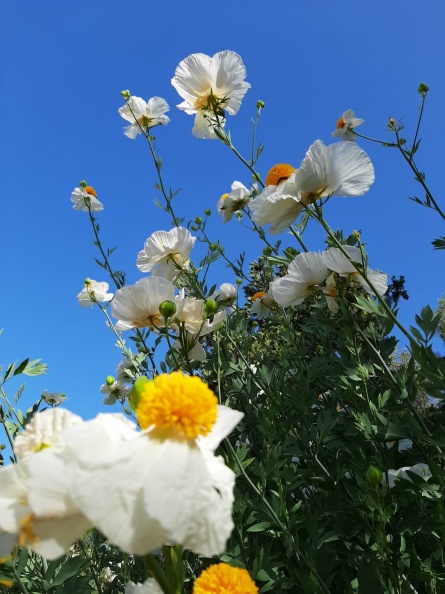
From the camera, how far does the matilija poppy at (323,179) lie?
184cm

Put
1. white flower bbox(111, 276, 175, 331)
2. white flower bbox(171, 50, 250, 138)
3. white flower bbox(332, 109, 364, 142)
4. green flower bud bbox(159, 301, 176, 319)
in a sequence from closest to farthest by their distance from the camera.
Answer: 1. green flower bud bbox(159, 301, 176, 319)
2. white flower bbox(111, 276, 175, 331)
3. white flower bbox(171, 50, 250, 138)
4. white flower bbox(332, 109, 364, 142)

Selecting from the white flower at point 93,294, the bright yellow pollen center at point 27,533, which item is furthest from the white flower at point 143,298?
the white flower at point 93,294

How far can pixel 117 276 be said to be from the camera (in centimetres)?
392

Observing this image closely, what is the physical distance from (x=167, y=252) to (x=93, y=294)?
173 cm

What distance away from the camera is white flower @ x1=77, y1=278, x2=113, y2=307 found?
13.5 feet

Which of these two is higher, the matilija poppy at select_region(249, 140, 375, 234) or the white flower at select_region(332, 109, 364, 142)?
the white flower at select_region(332, 109, 364, 142)

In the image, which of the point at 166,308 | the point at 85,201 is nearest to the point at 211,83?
the point at 166,308

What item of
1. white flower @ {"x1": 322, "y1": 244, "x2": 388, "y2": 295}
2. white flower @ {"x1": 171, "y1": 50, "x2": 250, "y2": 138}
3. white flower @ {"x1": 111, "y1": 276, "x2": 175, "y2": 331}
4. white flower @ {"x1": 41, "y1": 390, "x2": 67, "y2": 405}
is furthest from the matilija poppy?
white flower @ {"x1": 41, "y1": 390, "x2": 67, "y2": 405}

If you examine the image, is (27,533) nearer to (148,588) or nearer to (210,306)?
(148,588)

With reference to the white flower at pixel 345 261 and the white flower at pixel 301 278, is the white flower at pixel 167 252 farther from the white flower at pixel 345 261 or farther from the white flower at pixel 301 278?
the white flower at pixel 345 261

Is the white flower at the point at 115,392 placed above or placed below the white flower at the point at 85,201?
below

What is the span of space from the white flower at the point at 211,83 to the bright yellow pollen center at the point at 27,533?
2.48 meters

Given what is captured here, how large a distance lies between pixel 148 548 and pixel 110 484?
8cm

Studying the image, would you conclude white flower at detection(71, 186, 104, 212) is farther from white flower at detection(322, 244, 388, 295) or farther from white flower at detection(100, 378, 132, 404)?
white flower at detection(322, 244, 388, 295)
